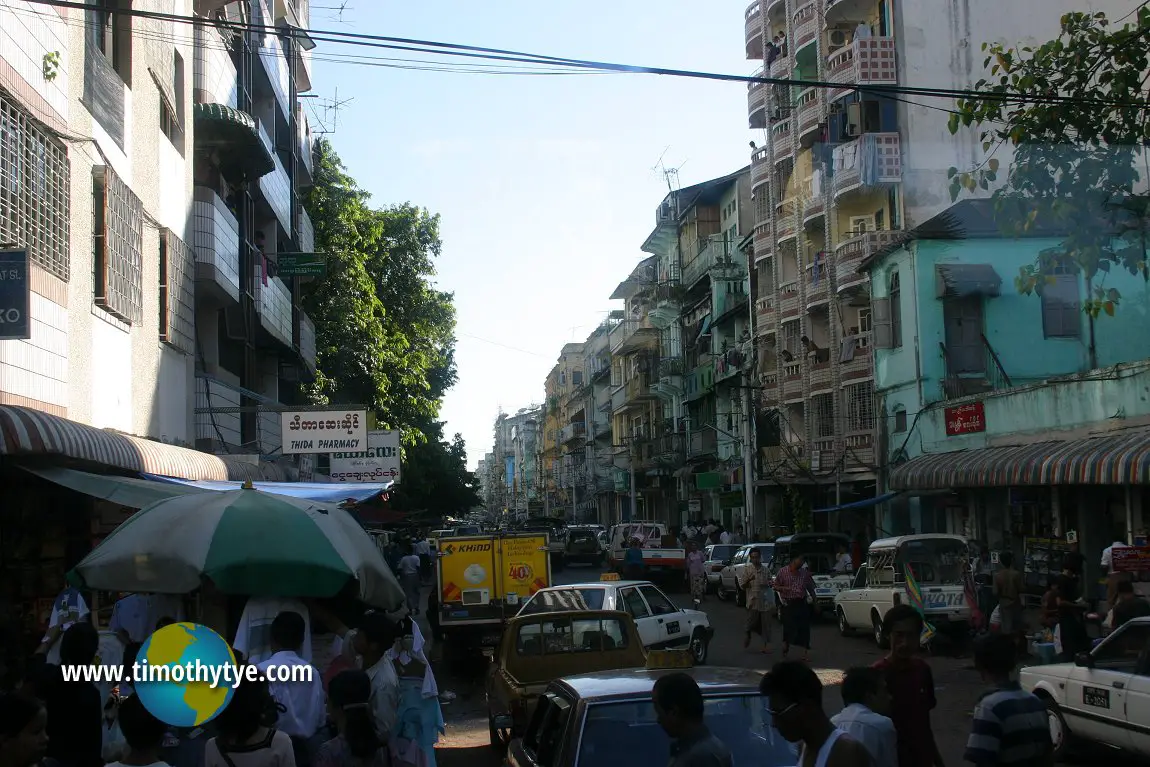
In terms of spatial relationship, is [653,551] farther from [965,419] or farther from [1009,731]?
[1009,731]

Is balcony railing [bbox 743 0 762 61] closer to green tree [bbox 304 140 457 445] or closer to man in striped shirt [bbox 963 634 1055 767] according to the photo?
green tree [bbox 304 140 457 445]

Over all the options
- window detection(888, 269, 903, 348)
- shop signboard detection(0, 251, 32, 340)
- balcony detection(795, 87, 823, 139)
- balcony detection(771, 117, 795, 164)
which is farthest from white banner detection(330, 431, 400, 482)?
balcony detection(771, 117, 795, 164)

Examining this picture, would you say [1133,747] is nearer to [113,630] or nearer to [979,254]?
[113,630]

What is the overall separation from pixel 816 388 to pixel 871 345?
4070 millimetres

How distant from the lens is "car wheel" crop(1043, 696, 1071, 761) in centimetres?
1108

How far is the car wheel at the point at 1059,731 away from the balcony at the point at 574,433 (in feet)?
322

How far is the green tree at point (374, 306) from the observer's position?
43.0 m

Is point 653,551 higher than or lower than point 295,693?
lower

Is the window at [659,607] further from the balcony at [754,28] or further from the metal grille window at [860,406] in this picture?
the balcony at [754,28]

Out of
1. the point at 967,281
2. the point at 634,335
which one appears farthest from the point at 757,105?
the point at 634,335

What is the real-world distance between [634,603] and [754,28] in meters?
37.9

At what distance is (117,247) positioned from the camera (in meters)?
17.3

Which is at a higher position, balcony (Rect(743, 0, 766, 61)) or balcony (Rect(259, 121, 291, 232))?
balcony (Rect(743, 0, 766, 61))

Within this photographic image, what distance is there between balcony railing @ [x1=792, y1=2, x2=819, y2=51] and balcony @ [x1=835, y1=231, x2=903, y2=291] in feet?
29.1
